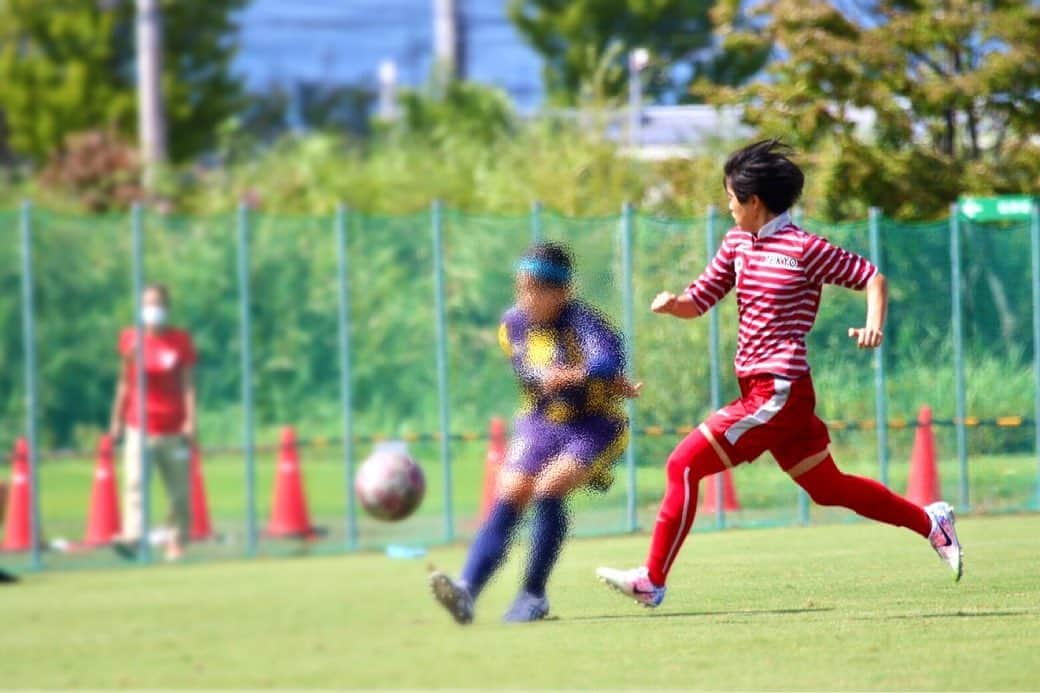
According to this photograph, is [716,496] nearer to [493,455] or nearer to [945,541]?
[493,455]

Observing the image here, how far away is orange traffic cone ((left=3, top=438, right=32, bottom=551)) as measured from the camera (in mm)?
16203

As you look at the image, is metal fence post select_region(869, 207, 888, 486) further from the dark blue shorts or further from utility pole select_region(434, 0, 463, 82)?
utility pole select_region(434, 0, 463, 82)

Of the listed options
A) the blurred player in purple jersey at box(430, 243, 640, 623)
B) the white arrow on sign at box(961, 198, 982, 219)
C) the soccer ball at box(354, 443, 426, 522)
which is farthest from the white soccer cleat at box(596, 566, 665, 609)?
the white arrow on sign at box(961, 198, 982, 219)

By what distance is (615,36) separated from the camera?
41.0m

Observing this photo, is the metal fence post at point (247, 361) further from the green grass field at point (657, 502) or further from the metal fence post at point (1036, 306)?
the metal fence post at point (1036, 306)

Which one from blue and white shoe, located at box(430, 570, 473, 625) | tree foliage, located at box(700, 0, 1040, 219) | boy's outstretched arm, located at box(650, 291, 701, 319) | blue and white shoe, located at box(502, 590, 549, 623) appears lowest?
blue and white shoe, located at box(502, 590, 549, 623)

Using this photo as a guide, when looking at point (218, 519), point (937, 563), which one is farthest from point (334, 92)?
point (937, 563)

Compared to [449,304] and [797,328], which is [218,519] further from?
[797,328]

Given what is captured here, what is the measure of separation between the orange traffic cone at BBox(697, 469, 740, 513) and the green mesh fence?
0.13ft

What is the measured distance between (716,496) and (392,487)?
2.57 meters

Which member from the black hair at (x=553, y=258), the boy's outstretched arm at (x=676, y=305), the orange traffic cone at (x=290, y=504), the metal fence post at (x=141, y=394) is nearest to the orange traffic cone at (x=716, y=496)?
the orange traffic cone at (x=290, y=504)

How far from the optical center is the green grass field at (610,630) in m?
7.95

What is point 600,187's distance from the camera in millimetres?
24188

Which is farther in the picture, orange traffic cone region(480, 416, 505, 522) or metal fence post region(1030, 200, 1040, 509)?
orange traffic cone region(480, 416, 505, 522)
